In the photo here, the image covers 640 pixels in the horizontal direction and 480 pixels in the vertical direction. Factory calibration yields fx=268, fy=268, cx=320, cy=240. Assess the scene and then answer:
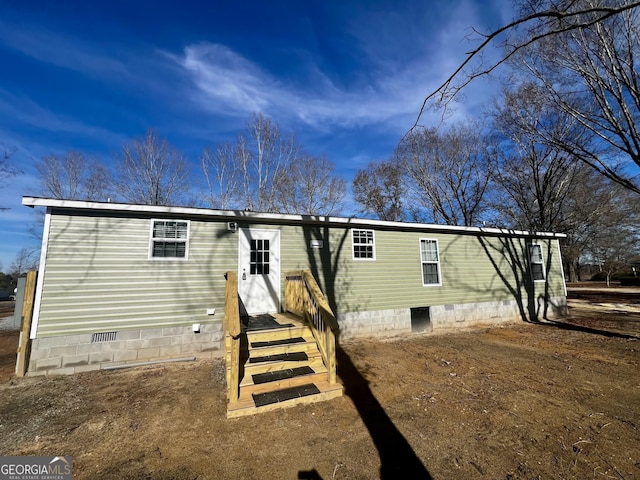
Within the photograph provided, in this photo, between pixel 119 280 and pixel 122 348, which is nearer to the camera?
pixel 122 348

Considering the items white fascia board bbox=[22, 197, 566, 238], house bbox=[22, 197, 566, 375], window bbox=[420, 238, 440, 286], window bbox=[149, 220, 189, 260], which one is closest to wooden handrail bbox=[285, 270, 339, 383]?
house bbox=[22, 197, 566, 375]

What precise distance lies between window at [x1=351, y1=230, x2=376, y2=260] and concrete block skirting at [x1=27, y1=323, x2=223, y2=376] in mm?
4228

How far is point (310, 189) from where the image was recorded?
2108 centimetres

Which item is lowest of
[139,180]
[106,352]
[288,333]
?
[106,352]

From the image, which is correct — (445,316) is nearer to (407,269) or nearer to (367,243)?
(407,269)

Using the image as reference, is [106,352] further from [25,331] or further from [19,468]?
[19,468]

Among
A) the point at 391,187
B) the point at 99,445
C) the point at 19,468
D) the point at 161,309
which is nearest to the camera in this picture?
the point at 19,468

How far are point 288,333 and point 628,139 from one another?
11634 millimetres

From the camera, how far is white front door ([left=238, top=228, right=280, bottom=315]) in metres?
6.65

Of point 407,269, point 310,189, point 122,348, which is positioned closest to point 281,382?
point 122,348

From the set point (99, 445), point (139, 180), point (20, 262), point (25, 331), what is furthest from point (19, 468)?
point (20, 262)

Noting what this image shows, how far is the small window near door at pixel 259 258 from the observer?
6840 millimetres

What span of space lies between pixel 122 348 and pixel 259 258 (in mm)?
3408

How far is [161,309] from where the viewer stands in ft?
19.6
